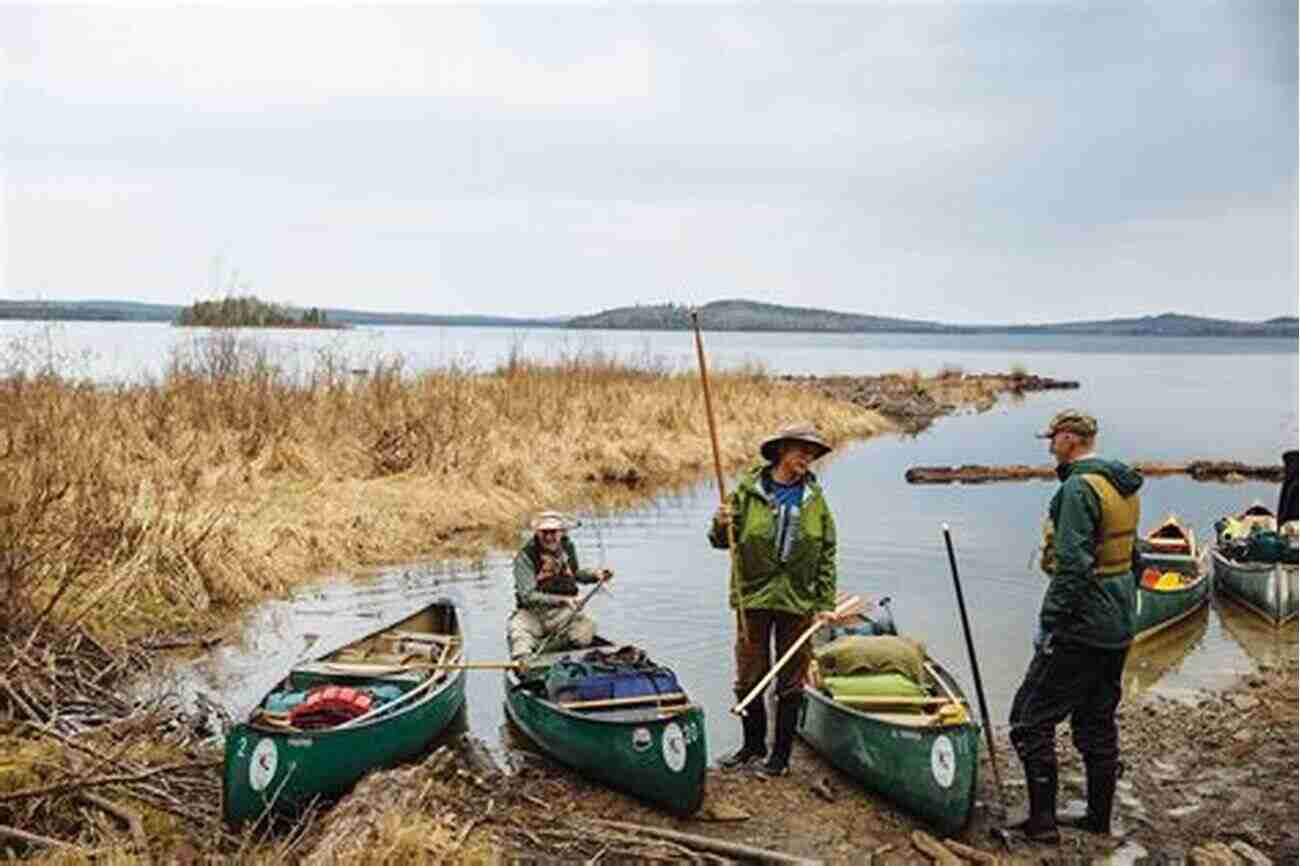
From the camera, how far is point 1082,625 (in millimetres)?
6070

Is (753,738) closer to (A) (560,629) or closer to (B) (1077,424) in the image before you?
(A) (560,629)

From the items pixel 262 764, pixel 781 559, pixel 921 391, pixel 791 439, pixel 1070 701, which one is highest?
pixel 791 439

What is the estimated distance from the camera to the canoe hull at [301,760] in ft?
19.9

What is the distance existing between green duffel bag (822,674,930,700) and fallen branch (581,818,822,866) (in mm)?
1536

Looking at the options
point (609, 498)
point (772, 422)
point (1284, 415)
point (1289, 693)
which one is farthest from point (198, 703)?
point (1284, 415)

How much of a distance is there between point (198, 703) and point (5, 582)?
147 cm

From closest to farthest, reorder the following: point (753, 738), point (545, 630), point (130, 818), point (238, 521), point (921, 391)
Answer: point (130, 818), point (753, 738), point (545, 630), point (238, 521), point (921, 391)

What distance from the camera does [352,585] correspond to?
12.9 m

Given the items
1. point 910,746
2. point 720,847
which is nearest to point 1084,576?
point 910,746

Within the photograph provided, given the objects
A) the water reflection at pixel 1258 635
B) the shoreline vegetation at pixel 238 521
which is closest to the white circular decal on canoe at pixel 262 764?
the shoreline vegetation at pixel 238 521

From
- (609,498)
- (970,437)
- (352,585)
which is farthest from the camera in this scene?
(970,437)

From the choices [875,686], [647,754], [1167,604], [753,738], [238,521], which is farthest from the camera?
[238,521]

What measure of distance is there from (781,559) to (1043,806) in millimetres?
1826

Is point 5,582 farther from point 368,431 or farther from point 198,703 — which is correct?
point 368,431
